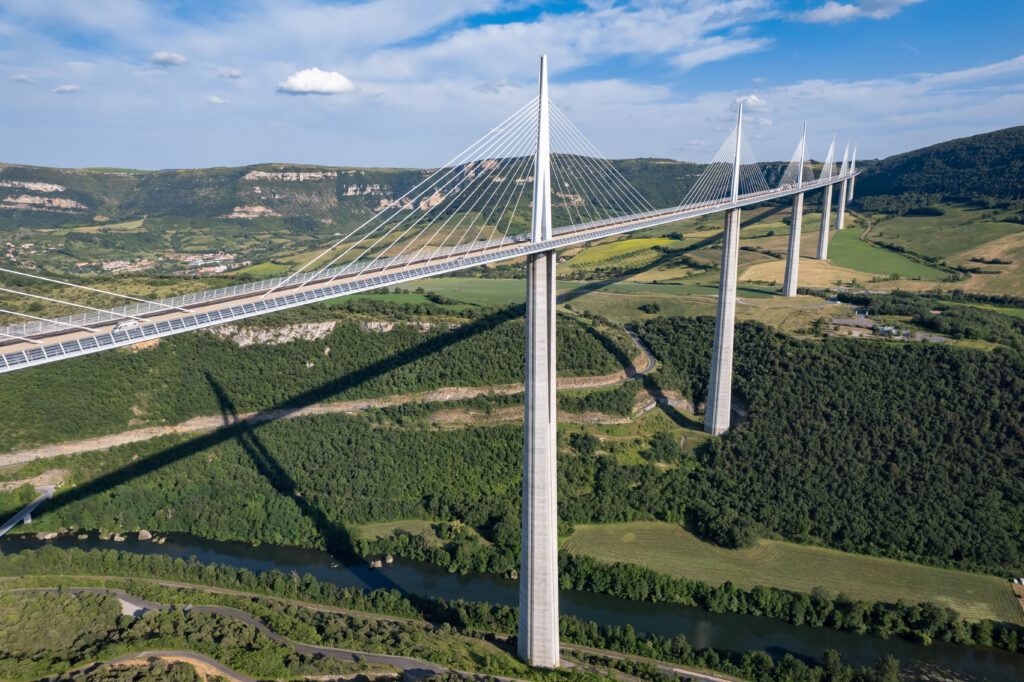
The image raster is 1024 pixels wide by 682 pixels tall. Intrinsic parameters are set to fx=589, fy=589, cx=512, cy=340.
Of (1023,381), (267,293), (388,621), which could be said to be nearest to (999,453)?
(1023,381)

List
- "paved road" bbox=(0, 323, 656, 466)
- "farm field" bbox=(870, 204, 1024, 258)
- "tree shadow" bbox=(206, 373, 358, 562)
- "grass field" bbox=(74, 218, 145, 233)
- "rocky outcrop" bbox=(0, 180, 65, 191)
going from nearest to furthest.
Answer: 1. "tree shadow" bbox=(206, 373, 358, 562)
2. "paved road" bbox=(0, 323, 656, 466)
3. "farm field" bbox=(870, 204, 1024, 258)
4. "grass field" bbox=(74, 218, 145, 233)
5. "rocky outcrop" bbox=(0, 180, 65, 191)

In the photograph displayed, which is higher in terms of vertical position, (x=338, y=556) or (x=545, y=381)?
(x=545, y=381)

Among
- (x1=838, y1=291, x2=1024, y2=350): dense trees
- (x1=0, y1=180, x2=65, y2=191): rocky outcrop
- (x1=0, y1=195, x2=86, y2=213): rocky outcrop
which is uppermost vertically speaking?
(x1=0, y1=180, x2=65, y2=191): rocky outcrop

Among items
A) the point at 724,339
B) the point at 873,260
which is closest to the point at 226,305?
the point at 724,339

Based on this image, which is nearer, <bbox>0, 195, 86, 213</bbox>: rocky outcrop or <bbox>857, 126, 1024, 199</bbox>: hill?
<bbox>857, 126, 1024, 199</bbox>: hill

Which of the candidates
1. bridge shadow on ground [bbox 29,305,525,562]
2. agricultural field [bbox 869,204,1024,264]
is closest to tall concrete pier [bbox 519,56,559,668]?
bridge shadow on ground [bbox 29,305,525,562]

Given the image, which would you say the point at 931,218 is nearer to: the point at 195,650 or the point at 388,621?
the point at 388,621

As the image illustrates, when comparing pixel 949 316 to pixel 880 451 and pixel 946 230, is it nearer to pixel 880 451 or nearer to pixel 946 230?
pixel 880 451

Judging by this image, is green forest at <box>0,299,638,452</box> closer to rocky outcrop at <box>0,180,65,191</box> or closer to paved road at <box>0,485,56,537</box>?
paved road at <box>0,485,56,537</box>
